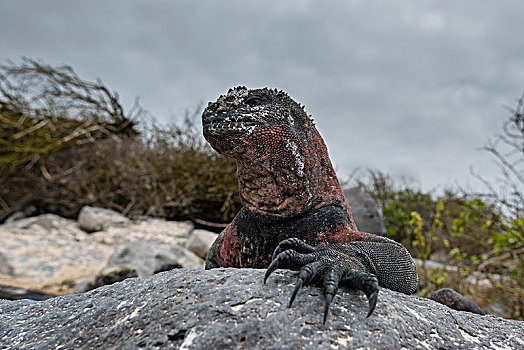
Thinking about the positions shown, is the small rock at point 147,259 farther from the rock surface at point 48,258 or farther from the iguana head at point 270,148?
the iguana head at point 270,148

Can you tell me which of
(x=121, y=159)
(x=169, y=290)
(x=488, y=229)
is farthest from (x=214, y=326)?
(x=121, y=159)

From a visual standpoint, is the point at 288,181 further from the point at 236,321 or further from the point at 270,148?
the point at 236,321

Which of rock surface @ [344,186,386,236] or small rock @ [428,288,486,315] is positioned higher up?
rock surface @ [344,186,386,236]

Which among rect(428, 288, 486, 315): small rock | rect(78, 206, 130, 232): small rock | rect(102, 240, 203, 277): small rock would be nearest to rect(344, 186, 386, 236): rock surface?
rect(428, 288, 486, 315): small rock

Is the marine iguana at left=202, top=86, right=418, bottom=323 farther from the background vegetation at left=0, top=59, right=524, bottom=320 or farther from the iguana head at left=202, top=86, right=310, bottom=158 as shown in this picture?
the background vegetation at left=0, top=59, right=524, bottom=320

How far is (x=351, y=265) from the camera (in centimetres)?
185

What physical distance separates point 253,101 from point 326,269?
1.14 meters

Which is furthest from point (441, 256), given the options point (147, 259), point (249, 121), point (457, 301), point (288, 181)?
point (249, 121)

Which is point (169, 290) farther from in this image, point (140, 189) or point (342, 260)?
point (140, 189)

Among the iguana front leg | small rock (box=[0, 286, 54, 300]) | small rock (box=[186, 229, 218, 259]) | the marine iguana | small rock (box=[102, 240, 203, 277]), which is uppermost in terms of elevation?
the marine iguana

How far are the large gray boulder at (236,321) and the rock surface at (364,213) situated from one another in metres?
3.27

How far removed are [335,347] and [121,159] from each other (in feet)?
31.9

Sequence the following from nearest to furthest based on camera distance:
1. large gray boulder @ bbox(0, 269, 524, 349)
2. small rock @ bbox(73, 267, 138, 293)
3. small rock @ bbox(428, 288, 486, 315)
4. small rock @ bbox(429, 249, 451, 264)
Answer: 1. large gray boulder @ bbox(0, 269, 524, 349)
2. small rock @ bbox(428, 288, 486, 315)
3. small rock @ bbox(73, 267, 138, 293)
4. small rock @ bbox(429, 249, 451, 264)

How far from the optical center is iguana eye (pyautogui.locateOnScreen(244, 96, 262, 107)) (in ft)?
7.75
